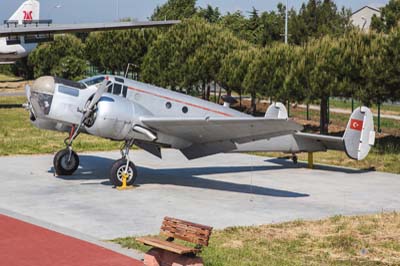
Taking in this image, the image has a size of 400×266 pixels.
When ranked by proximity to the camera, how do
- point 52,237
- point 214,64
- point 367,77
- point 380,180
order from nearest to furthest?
point 52,237, point 380,180, point 367,77, point 214,64

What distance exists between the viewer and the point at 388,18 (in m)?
34.3

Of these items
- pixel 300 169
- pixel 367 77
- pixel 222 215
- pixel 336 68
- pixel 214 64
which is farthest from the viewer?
pixel 214 64

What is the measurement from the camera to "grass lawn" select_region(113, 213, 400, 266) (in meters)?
10.7

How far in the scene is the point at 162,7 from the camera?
11200 cm

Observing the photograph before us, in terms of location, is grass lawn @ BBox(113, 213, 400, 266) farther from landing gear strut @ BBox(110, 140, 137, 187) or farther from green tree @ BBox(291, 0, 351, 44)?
green tree @ BBox(291, 0, 351, 44)

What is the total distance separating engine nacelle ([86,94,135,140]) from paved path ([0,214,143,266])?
5.25 meters

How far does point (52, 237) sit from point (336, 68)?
18230 millimetres

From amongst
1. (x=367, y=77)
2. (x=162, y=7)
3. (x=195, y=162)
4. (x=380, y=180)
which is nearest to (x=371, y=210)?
(x=380, y=180)

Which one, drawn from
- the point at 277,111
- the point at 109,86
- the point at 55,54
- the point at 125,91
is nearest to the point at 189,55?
the point at 277,111

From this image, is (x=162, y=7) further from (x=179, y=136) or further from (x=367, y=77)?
(x=179, y=136)

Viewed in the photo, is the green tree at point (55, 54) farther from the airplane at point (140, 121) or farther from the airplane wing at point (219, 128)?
the airplane wing at point (219, 128)

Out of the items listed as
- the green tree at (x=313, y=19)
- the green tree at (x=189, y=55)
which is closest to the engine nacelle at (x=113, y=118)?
the green tree at (x=189, y=55)

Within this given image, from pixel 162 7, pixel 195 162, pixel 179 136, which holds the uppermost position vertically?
pixel 162 7

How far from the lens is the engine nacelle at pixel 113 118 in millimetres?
17406
